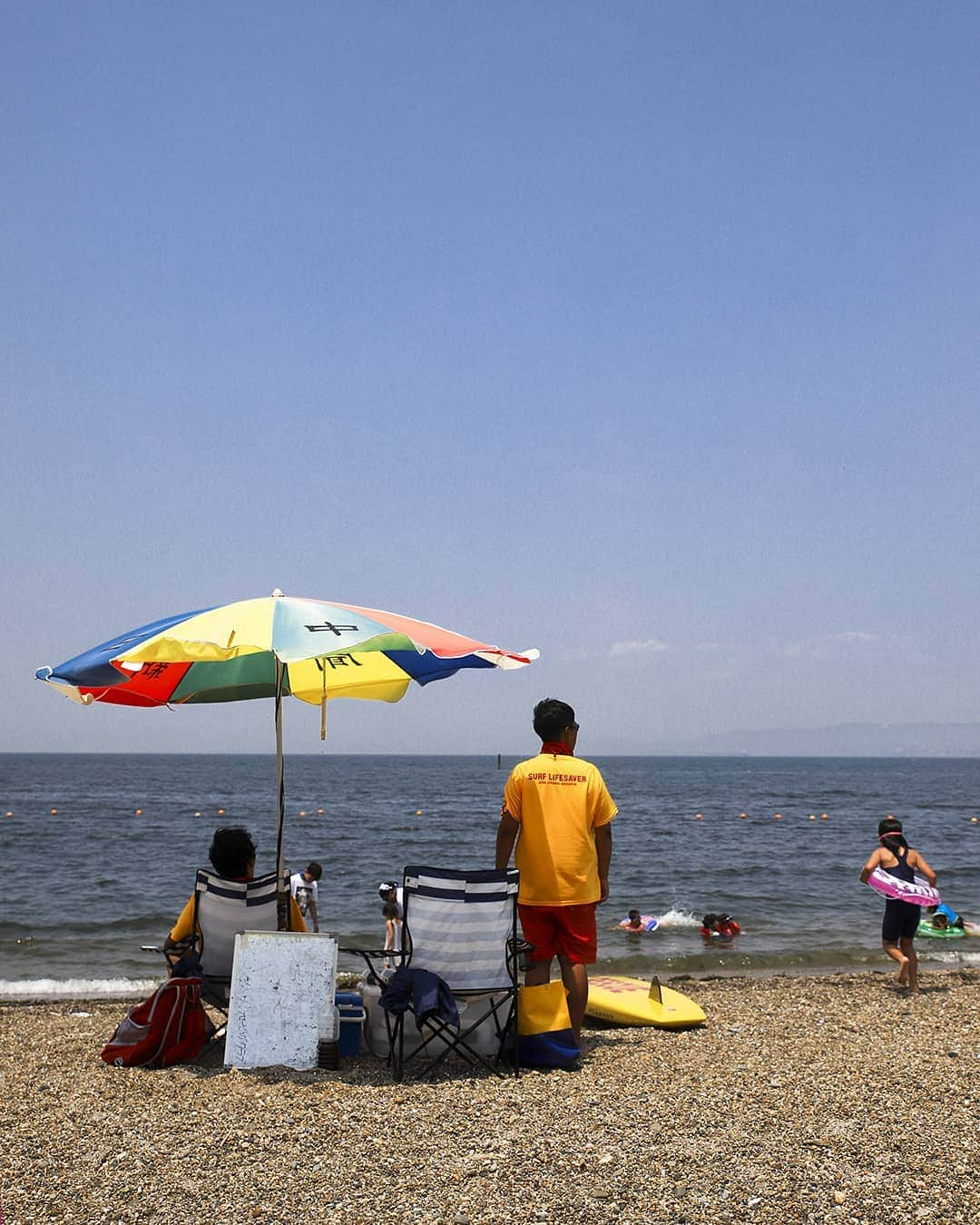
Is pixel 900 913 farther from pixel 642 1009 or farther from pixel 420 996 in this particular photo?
pixel 420 996

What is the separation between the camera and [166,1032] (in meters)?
A: 5.89

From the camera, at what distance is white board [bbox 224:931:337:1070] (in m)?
5.69

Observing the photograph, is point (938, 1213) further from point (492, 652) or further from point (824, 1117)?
point (492, 652)

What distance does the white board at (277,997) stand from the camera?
5.69 m

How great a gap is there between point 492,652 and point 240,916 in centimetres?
218

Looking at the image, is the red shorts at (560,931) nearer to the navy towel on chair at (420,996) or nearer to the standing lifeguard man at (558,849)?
the standing lifeguard man at (558,849)

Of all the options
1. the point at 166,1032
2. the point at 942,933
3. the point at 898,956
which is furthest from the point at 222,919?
the point at 942,933

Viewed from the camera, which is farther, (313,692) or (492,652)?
(313,692)

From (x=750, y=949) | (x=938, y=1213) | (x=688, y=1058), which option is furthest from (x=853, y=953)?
(x=938, y=1213)

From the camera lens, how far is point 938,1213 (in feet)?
12.4

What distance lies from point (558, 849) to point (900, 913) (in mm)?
5254

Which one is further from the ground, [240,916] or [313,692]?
[313,692]

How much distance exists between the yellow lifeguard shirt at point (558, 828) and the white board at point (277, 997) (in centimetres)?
124

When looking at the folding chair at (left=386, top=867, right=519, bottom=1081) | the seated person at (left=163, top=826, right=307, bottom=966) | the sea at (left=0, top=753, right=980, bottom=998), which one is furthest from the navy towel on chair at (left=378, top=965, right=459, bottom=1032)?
the sea at (left=0, top=753, right=980, bottom=998)
